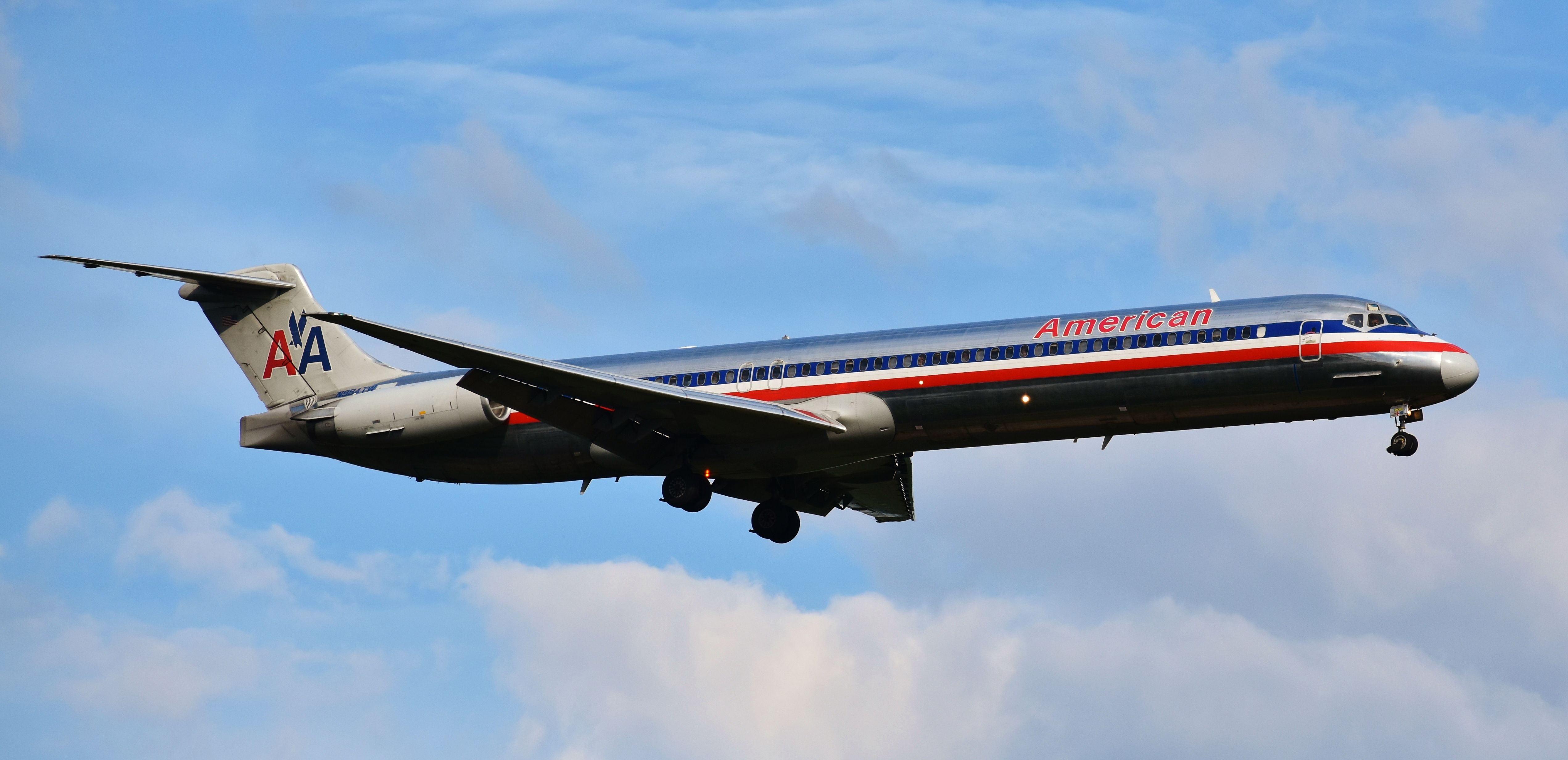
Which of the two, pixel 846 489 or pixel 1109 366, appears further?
pixel 846 489

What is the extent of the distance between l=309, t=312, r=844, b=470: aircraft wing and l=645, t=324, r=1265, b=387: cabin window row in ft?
2.14

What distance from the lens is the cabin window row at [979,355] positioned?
1196 inches

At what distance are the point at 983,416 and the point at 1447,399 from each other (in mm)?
8118

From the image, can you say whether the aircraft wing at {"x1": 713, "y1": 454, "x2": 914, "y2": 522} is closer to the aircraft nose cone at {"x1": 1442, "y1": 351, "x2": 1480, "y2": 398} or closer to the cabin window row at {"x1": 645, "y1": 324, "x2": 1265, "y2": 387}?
the cabin window row at {"x1": 645, "y1": 324, "x2": 1265, "y2": 387}

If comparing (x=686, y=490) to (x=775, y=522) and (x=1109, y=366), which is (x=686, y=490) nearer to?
(x=775, y=522)

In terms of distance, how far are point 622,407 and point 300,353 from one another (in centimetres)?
951

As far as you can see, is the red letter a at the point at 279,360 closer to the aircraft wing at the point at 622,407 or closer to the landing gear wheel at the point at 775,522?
the aircraft wing at the point at 622,407

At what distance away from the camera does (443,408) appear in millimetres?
35219

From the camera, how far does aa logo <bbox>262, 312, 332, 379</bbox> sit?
38594mm

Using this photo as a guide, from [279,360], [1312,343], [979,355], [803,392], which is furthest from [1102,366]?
[279,360]

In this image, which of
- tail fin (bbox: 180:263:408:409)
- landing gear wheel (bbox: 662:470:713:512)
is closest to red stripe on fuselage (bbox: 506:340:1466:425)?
landing gear wheel (bbox: 662:470:713:512)

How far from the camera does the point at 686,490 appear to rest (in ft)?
113

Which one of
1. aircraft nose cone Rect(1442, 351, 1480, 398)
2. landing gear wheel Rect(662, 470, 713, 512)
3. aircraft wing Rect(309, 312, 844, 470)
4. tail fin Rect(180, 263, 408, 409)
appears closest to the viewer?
aircraft nose cone Rect(1442, 351, 1480, 398)

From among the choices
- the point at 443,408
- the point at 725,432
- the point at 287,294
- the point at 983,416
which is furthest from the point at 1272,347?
the point at 287,294
